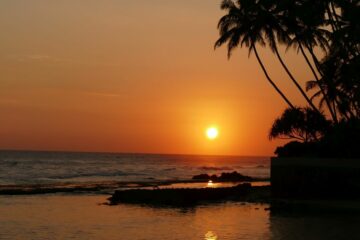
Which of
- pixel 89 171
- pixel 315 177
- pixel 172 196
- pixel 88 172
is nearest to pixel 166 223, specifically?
pixel 172 196

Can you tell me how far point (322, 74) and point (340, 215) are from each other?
1735 cm

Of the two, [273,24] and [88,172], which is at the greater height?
[273,24]

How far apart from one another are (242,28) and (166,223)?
20.5m

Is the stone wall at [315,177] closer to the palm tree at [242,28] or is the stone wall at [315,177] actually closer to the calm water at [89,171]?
the palm tree at [242,28]

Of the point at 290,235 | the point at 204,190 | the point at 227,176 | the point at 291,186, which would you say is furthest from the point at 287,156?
the point at 227,176

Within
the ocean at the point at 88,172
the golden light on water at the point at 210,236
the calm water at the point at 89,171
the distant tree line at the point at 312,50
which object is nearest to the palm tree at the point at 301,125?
the distant tree line at the point at 312,50

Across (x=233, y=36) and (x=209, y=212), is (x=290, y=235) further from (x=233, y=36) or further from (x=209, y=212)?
(x=233, y=36)

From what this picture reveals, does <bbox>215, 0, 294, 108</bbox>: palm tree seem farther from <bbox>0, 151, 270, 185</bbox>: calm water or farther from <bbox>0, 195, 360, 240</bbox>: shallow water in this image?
<bbox>0, 151, 270, 185</bbox>: calm water

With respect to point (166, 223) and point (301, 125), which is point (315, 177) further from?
point (166, 223)

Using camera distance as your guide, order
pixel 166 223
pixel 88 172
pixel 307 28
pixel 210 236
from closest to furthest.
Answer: pixel 210 236
pixel 166 223
pixel 307 28
pixel 88 172

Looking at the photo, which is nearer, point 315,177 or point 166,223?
point 166,223

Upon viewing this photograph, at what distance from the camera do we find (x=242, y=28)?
130 ft

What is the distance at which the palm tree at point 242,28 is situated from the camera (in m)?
39.3

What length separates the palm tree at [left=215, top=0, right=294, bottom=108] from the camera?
39.3m
